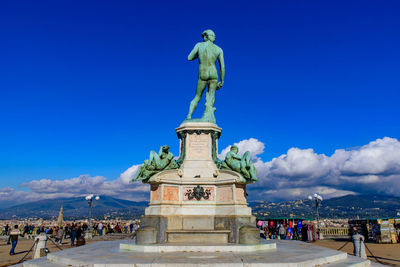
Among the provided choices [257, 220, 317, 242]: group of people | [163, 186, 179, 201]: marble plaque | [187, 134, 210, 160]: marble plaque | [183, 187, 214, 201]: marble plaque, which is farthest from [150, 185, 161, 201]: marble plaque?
[257, 220, 317, 242]: group of people

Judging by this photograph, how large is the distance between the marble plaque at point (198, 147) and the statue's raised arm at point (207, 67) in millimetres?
1137

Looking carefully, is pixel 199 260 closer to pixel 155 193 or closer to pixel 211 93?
pixel 155 193

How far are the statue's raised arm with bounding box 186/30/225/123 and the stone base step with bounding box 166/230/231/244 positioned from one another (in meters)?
4.81

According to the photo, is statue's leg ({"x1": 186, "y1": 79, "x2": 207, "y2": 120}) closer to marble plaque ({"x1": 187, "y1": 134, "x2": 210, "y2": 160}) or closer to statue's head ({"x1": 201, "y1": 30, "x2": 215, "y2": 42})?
marble plaque ({"x1": 187, "y1": 134, "x2": 210, "y2": 160})

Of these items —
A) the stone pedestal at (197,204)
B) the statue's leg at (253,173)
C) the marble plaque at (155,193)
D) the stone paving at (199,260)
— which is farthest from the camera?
the statue's leg at (253,173)

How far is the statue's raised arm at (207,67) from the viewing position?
1303cm

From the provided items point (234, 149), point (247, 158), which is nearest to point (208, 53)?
point (234, 149)

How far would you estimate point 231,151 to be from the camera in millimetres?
11695

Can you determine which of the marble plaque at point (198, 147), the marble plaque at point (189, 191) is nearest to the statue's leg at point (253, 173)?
the marble plaque at point (189, 191)

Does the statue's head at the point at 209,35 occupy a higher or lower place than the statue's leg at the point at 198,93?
higher

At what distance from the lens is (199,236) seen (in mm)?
9680

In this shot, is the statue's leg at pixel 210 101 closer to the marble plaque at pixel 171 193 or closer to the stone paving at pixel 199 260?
the marble plaque at pixel 171 193

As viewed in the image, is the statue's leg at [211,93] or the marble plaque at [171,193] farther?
the statue's leg at [211,93]

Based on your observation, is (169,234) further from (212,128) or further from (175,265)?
(212,128)
